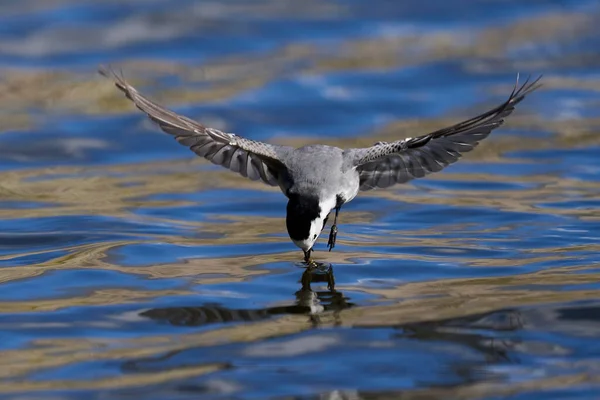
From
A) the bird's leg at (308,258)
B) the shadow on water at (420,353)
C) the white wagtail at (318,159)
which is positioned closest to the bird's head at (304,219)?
the white wagtail at (318,159)

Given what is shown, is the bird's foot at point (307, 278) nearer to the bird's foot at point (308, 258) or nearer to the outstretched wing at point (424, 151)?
the bird's foot at point (308, 258)

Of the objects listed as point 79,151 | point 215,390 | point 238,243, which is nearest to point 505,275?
point 238,243

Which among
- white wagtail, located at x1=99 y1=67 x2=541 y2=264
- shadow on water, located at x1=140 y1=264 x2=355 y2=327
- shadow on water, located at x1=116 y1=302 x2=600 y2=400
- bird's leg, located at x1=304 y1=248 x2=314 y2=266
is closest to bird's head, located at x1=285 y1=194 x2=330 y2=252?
white wagtail, located at x1=99 y1=67 x2=541 y2=264

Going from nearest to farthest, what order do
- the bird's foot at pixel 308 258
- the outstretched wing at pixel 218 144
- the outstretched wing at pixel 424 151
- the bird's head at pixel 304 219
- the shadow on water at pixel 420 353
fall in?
the shadow on water at pixel 420 353, the outstretched wing at pixel 424 151, the bird's head at pixel 304 219, the outstretched wing at pixel 218 144, the bird's foot at pixel 308 258

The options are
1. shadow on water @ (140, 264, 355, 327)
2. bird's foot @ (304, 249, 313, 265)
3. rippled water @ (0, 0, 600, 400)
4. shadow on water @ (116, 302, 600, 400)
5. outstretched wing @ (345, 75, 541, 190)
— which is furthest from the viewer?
bird's foot @ (304, 249, 313, 265)

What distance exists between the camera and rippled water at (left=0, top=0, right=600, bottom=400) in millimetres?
8469

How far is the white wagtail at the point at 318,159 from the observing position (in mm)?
10008

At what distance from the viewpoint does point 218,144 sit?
36.6ft

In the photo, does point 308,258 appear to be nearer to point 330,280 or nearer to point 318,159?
point 330,280

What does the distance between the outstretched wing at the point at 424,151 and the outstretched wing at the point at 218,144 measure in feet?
2.57

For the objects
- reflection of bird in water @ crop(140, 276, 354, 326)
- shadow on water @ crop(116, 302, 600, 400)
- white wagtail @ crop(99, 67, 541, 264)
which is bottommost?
shadow on water @ crop(116, 302, 600, 400)

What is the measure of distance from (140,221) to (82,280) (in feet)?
7.95

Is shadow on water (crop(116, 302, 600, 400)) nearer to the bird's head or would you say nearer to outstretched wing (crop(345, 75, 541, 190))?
the bird's head

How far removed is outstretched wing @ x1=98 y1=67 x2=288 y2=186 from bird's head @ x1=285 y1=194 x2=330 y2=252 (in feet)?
2.44
